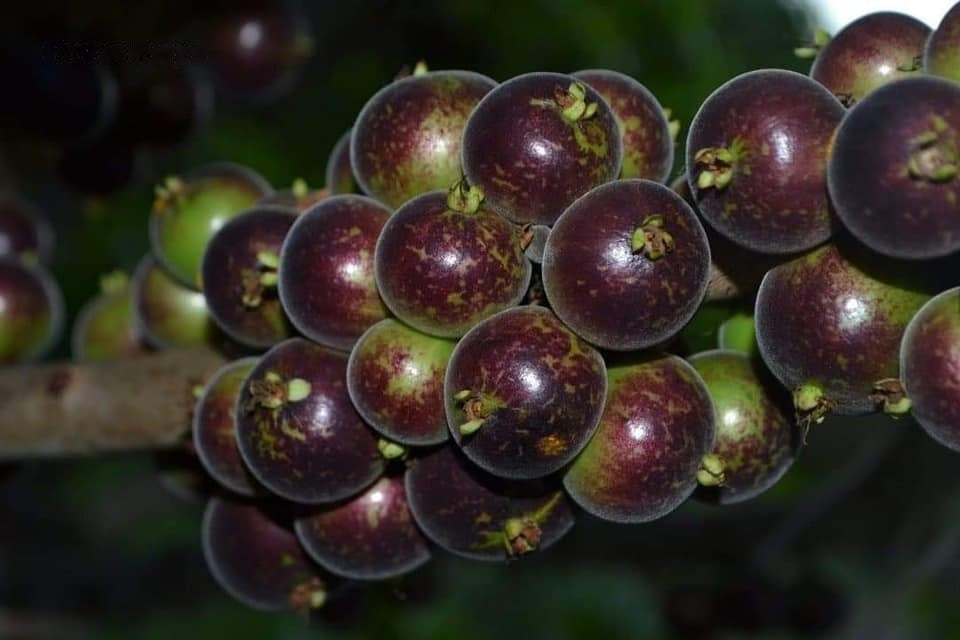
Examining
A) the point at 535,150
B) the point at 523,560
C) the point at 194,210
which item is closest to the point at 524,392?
the point at 535,150

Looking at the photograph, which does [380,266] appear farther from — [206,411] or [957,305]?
[957,305]

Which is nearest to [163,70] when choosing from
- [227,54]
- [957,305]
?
[227,54]

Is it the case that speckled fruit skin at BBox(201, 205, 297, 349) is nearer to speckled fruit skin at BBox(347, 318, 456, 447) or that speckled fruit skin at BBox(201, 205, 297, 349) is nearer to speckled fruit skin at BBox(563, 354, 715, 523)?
speckled fruit skin at BBox(347, 318, 456, 447)

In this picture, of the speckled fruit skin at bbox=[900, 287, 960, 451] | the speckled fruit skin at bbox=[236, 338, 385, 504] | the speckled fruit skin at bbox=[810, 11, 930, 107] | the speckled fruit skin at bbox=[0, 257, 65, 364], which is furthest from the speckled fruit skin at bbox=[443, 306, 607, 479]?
the speckled fruit skin at bbox=[0, 257, 65, 364]

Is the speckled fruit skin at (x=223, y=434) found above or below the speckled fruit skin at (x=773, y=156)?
below

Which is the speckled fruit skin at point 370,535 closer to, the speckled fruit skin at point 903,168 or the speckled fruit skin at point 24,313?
the speckled fruit skin at point 903,168

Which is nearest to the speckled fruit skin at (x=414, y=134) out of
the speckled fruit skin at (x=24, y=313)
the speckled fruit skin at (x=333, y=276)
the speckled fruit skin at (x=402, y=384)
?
→ the speckled fruit skin at (x=333, y=276)
